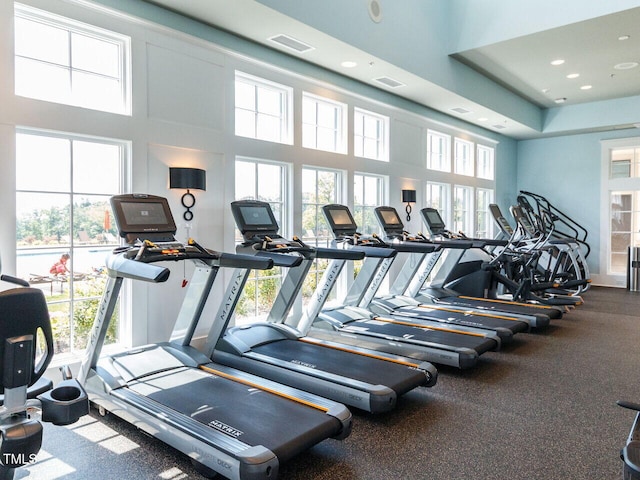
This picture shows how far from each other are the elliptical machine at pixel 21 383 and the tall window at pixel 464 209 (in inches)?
366

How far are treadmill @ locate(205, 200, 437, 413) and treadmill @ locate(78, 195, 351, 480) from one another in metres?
0.37

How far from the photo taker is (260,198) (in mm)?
6043

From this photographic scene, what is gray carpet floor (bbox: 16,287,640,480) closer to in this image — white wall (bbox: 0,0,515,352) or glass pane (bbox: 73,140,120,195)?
white wall (bbox: 0,0,515,352)

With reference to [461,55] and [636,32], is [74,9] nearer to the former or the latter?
[461,55]

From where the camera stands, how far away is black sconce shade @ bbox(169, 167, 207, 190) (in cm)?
481

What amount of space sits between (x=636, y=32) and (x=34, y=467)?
336 inches

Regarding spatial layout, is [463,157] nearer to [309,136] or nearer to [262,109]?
[309,136]

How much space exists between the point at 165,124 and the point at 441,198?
21.6 ft

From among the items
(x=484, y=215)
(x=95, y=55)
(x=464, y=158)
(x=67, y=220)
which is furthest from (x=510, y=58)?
(x=67, y=220)

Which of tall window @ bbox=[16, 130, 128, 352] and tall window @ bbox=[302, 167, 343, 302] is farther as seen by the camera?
tall window @ bbox=[302, 167, 343, 302]

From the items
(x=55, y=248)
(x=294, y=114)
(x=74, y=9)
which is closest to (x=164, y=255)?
(x=55, y=248)

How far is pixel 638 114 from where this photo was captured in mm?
10125

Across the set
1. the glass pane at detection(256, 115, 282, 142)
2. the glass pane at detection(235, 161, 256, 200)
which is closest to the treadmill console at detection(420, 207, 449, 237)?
the glass pane at detection(256, 115, 282, 142)

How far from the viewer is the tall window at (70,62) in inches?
160
